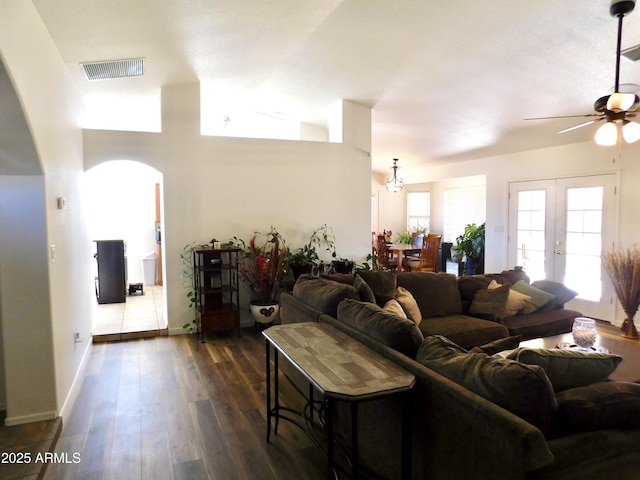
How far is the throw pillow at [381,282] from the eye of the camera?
363 cm

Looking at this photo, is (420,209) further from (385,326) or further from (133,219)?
(385,326)

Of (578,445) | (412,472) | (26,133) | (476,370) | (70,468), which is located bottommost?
(70,468)

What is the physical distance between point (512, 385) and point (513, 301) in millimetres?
2849

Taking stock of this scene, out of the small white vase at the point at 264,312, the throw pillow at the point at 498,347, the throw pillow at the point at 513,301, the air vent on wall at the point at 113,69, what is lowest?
the small white vase at the point at 264,312

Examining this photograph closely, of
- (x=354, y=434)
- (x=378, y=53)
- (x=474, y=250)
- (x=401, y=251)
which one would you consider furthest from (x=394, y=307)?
(x=401, y=251)

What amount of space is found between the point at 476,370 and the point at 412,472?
0.62m

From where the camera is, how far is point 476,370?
1.62m

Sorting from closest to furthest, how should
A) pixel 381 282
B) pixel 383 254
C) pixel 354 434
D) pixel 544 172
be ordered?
pixel 354 434 → pixel 381 282 → pixel 544 172 → pixel 383 254

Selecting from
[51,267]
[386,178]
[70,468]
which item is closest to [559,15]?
[51,267]

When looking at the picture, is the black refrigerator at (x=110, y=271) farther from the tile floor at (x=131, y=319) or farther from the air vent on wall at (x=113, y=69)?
the air vent on wall at (x=113, y=69)

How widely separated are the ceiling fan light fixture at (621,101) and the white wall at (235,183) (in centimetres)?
333

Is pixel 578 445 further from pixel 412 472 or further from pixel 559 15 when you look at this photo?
pixel 559 15

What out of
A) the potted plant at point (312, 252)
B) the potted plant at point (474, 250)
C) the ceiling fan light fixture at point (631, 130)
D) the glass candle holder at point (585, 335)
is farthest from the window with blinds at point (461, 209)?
the glass candle holder at point (585, 335)

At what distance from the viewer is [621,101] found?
8.68 feet
